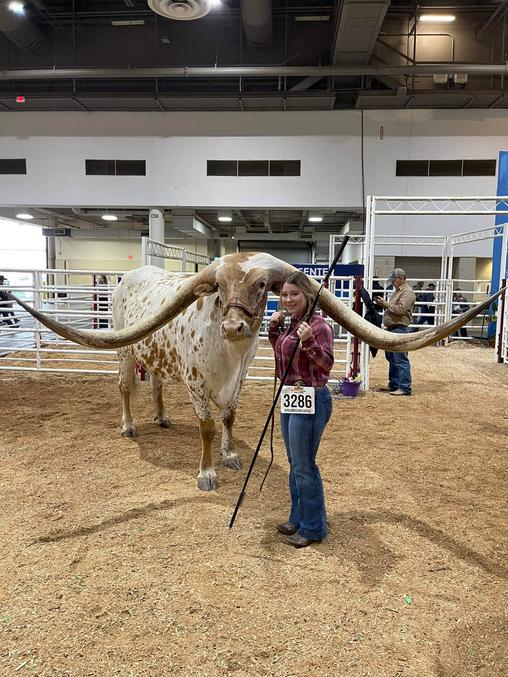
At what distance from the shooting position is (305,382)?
2732 millimetres

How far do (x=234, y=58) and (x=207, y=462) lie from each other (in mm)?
13334

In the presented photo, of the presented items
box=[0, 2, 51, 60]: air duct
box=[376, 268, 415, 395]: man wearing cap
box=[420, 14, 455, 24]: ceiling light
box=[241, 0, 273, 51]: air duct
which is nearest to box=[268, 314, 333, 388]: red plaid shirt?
box=[376, 268, 415, 395]: man wearing cap

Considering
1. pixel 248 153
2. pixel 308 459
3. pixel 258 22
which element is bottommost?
pixel 308 459

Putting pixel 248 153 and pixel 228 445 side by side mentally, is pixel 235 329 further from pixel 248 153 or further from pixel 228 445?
pixel 248 153

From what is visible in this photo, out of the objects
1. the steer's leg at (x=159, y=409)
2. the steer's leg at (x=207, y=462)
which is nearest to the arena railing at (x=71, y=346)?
the steer's leg at (x=159, y=409)

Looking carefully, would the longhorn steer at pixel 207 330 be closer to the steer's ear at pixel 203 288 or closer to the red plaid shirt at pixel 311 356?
the steer's ear at pixel 203 288

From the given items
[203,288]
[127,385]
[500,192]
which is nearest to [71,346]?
[127,385]

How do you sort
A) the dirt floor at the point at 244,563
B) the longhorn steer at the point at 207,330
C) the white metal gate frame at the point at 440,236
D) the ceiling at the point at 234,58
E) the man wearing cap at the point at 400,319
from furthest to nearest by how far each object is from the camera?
the ceiling at the point at 234,58 → the white metal gate frame at the point at 440,236 → the man wearing cap at the point at 400,319 → the longhorn steer at the point at 207,330 → the dirt floor at the point at 244,563

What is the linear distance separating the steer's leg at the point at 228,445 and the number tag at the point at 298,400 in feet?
4.33

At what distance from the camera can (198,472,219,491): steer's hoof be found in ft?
11.9

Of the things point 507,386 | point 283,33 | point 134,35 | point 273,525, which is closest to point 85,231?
point 134,35

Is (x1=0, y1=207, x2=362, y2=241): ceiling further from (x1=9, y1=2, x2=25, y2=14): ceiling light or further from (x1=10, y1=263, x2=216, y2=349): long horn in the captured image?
(x1=10, y1=263, x2=216, y2=349): long horn

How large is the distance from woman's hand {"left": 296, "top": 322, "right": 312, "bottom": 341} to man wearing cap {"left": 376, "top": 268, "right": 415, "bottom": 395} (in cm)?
471

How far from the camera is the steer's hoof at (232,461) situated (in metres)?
4.05
